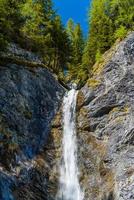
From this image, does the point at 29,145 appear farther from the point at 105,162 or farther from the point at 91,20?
the point at 91,20

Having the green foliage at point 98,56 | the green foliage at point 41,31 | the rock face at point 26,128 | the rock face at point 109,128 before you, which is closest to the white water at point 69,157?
the rock face at point 109,128

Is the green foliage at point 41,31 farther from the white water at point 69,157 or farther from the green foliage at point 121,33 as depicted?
the white water at point 69,157

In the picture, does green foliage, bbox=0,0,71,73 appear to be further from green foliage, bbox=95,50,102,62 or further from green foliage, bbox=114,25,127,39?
green foliage, bbox=114,25,127,39

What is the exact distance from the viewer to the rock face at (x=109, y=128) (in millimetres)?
33812

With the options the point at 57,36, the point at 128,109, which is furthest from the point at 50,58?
the point at 128,109

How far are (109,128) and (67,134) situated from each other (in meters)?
3.75

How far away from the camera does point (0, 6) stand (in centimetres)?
4156

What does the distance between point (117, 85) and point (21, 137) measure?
11707mm

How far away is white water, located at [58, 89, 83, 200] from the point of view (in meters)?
33.8

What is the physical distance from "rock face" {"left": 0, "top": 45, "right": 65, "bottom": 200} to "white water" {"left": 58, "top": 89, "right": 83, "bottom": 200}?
3.42 feet

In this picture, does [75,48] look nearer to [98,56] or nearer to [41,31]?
[41,31]

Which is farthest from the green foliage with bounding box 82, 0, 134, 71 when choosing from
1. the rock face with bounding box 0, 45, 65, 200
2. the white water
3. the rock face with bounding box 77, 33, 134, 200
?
the white water

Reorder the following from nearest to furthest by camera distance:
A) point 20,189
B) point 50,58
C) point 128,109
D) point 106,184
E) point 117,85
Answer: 1. point 20,189
2. point 106,184
3. point 128,109
4. point 117,85
5. point 50,58

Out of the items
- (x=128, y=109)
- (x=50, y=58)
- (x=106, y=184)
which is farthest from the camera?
(x=50, y=58)
